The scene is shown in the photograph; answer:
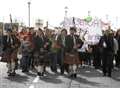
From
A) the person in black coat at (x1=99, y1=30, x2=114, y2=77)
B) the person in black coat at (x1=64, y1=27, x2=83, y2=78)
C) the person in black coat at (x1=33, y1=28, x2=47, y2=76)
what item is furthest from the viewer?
the person in black coat at (x1=99, y1=30, x2=114, y2=77)

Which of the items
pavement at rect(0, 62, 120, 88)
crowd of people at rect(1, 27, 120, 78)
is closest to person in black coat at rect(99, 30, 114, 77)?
crowd of people at rect(1, 27, 120, 78)

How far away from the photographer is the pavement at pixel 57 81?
1375cm

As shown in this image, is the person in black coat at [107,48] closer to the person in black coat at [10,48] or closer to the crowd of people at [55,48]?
the crowd of people at [55,48]

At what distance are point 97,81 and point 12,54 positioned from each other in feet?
9.68

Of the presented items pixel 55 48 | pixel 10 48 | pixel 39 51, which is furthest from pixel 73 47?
pixel 10 48

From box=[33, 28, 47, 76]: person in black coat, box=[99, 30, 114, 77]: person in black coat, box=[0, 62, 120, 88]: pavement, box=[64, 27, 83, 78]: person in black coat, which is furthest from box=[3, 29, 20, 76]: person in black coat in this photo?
box=[99, 30, 114, 77]: person in black coat

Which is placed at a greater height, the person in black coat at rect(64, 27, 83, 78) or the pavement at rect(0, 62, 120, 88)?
the person in black coat at rect(64, 27, 83, 78)

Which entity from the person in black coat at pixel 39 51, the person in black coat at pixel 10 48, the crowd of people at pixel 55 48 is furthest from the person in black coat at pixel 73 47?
the person in black coat at pixel 10 48

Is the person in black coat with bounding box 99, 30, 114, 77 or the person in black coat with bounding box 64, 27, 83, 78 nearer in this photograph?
the person in black coat with bounding box 64, 27, 83, 78

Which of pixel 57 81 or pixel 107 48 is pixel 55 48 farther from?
pixel 57 81

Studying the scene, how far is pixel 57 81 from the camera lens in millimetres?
14797

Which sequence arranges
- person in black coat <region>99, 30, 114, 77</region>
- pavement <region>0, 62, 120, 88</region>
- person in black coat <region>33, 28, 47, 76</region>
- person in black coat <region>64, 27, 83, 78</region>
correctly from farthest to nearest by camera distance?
person in black coat <region>99, 30, 114, 77</region> < person in black coat <region>33, 28, 47, 76</region> < person in black coat <region>64, 27, 83, 78</region> < pavement <region>0, 62, 120, 88</region>

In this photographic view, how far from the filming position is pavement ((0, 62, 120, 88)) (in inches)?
541

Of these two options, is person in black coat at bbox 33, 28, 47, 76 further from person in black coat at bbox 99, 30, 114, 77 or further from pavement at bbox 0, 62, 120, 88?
person in black coat at bbox 99, 30, 114, 77
